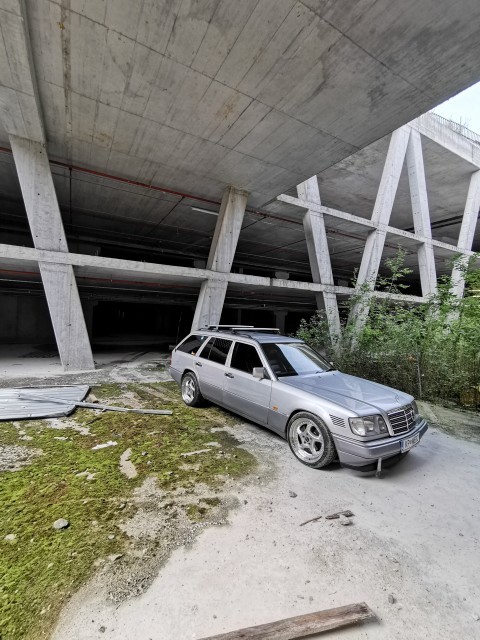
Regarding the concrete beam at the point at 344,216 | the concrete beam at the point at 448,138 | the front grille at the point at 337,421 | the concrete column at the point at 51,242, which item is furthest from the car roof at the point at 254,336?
the concrete beam at the point at 448,138

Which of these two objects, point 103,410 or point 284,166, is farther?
point 284,166

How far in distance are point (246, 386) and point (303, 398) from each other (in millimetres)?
1038

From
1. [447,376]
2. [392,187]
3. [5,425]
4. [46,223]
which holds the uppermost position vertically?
[392,187]

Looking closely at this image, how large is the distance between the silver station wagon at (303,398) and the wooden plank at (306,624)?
1542 mm

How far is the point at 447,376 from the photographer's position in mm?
6598

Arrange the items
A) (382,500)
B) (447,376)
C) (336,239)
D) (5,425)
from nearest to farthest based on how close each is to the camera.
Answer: (382,500), (5,425), (447,376), (336,239)

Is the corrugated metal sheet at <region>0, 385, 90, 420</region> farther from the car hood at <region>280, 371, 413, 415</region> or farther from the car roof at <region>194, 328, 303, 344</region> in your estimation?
the car hood at <region>280, 371, 413, 415</region>

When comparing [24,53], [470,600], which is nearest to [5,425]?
[470,600]

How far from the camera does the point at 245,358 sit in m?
4.70

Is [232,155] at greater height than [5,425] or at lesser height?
greater

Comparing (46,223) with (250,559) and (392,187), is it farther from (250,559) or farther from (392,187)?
(392,187)

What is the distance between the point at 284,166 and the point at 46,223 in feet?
22.9

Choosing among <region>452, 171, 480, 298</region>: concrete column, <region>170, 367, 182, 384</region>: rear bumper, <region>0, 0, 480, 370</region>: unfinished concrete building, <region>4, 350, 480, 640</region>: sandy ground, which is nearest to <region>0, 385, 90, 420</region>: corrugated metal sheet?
<region>170, 367, 182, 384</region>: rear bumper

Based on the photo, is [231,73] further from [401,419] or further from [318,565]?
[318,565]
